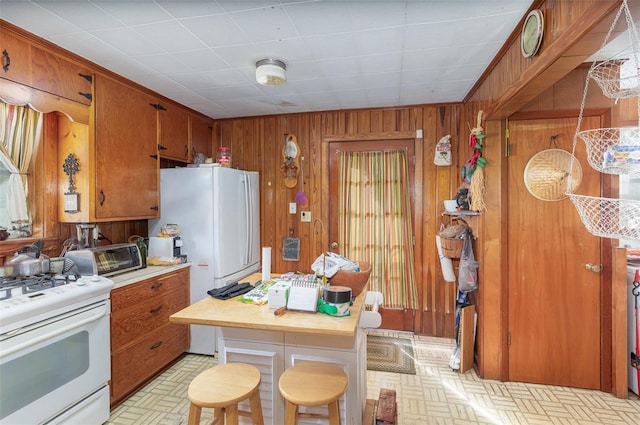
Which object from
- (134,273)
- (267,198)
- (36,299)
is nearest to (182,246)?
(134,273)

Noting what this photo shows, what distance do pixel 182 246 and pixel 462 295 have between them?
102 inches

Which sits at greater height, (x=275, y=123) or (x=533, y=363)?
(x=275, y=123)

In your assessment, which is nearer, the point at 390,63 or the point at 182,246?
the point at 390,63

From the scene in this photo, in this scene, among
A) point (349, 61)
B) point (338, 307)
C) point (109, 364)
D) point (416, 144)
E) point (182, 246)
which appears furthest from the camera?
point (416, 144)

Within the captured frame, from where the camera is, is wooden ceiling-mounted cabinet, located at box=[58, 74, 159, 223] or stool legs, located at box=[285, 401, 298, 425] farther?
wooden ceiling-mounted cabinet, located at box=[58, 74, 159, 223]

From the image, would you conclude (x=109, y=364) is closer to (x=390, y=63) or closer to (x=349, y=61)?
(x=349, y=61)

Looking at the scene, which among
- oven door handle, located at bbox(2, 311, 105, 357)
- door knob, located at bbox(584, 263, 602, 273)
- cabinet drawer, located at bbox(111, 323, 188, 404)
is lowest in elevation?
cabinet drawer, located at bbox(111, 323, 188, 404)

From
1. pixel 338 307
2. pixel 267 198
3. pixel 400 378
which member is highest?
pixel 267 198

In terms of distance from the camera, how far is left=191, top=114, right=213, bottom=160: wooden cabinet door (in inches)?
137

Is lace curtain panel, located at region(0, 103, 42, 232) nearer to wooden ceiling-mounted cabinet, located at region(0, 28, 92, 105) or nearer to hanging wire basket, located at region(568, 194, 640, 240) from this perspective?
wooden ceiling-mounted cabinet, located at region(0, 28, 92, 105)

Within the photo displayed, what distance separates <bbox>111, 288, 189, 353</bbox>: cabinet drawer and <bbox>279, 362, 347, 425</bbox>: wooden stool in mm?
1417

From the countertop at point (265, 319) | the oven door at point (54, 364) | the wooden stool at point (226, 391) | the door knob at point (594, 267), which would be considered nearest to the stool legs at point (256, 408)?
the wooden stool at point (226, 391)

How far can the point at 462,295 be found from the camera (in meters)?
2.76

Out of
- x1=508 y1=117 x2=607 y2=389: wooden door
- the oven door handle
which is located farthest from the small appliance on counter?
x1=508 y1=117 x2=607 y2=389: wooden door
